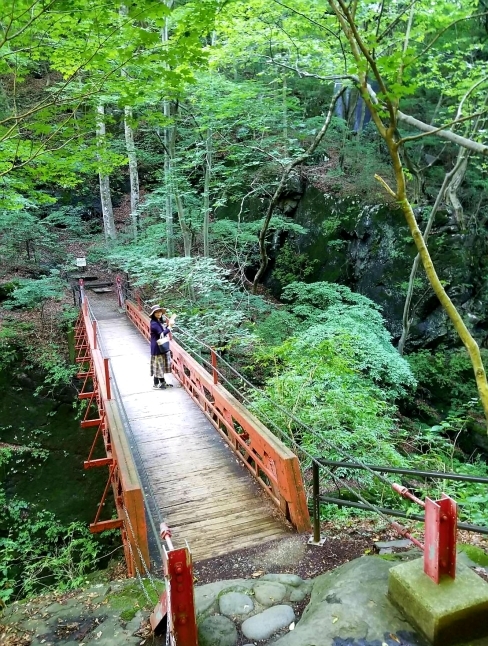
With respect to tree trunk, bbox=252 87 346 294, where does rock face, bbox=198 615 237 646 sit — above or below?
below

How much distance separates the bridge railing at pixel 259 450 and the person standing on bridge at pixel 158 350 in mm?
509

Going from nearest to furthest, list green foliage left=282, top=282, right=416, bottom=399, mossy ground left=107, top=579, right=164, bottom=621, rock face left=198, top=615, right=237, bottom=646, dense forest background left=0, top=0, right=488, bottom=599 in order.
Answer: rock face left=198, top=615, right=237, bottom=646 < mossy ground left=107, top=579, right=164, bottom=621 < dense forest background left=0, top=0, right=488, bottom=599 < green foliage left=282, top=282, right=416, bottom=399

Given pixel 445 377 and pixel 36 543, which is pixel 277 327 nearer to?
pixel 445 377

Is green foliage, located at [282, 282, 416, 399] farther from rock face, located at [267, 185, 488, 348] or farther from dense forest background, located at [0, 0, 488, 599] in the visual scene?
rock face, located at [267, 185, 488, 348]

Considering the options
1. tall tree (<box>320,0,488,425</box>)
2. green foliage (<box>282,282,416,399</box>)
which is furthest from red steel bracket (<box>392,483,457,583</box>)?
green foliage (<box>282,282,416,399</box>)

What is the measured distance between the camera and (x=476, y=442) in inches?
503

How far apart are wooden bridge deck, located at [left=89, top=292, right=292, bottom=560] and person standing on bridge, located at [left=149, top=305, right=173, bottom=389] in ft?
0.95

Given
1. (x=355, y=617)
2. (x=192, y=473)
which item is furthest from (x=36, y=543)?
(x=355, y=617)

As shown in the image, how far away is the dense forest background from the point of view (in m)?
5.36

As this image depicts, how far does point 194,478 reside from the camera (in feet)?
20.7

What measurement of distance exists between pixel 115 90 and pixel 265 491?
539 cm

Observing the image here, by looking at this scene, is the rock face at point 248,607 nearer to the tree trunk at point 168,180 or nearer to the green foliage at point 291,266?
the tree trunk at point 168,180

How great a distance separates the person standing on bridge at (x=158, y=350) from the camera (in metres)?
9.02

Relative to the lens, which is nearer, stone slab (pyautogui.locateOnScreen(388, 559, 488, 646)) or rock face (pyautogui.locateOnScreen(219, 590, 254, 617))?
stone slab (pyautogui.locateOnScreen(388, 559, 488, 646))
